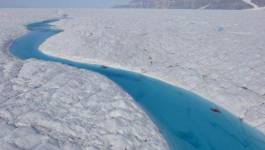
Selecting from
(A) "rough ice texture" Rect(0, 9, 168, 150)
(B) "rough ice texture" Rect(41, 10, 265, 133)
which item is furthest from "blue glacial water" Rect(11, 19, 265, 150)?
(A) "rough ice texture" Rect(0, 9, 168, 150)

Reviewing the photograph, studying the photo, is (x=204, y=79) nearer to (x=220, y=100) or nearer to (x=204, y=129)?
(x=220, y=100)

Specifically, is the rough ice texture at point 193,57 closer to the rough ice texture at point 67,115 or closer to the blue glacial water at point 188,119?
the blue glacial water at point 188,119

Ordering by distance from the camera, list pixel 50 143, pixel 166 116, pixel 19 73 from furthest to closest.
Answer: pixel 19 73, pixel 166 116, pixel 50 143

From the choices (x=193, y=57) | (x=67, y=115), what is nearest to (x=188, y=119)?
(x=67, y=115)

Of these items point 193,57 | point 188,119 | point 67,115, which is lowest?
point 188,119

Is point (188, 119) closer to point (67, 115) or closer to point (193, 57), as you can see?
point (67, 115)

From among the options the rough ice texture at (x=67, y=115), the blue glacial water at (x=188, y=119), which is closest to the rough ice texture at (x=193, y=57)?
the blue glacial water at (x=188, y=119)

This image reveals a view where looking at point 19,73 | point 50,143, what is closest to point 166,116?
point 50,143
